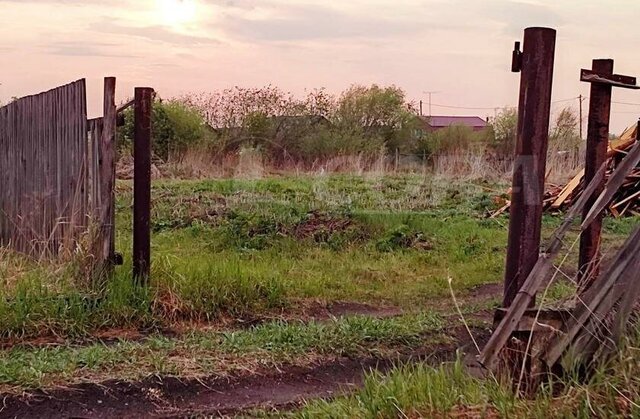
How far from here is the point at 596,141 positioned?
14.4ft

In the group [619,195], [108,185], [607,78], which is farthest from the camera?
[619,195]

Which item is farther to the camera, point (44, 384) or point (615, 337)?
point (44, 384)

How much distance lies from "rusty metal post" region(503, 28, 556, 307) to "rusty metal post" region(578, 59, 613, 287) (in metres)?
0.62

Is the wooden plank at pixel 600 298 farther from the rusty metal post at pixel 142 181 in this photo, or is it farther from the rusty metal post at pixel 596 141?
the rusty metal post at pixel 142 181

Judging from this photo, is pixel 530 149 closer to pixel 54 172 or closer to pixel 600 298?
pixel 600 298

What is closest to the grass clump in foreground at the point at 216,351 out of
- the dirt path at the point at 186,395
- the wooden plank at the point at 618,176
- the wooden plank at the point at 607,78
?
the dirt path at the point at 186,395

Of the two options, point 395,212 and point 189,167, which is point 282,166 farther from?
point 395,212

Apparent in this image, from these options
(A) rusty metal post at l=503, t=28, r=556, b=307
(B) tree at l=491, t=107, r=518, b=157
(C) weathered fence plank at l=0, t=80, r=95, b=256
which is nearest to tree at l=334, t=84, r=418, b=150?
(B) tree at l=491, t=107, r=518, b=157

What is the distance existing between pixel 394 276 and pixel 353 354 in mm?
2874

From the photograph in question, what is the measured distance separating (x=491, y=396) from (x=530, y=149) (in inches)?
53.7

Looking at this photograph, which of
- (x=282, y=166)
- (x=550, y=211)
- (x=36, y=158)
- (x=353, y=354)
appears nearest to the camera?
(x=353, y=354)

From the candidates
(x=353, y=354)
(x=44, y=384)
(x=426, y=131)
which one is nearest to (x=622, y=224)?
(x=353, y=354)

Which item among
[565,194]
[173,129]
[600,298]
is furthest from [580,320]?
[173,129]

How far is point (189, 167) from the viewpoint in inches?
764
